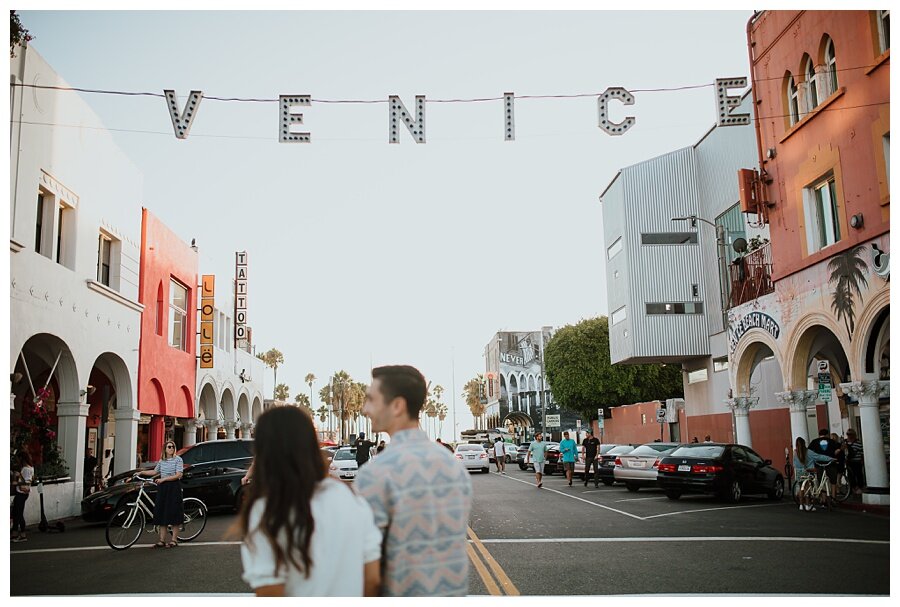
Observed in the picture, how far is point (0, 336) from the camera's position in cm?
974

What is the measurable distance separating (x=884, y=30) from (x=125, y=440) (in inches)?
838

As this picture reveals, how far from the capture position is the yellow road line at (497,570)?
7.95m

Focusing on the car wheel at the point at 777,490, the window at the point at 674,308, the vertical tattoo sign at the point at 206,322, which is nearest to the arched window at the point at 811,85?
the car wheel at the point at 777,490

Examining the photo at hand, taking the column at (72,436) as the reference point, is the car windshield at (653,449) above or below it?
below

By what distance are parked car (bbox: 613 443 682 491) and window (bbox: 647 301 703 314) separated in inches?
416

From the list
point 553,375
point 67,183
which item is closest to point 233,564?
point 67,183

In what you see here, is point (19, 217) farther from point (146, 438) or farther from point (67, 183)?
point (146, 438)

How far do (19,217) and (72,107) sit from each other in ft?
12.7

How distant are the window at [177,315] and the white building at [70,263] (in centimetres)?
466

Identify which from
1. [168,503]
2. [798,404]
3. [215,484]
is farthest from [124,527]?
[798,404]

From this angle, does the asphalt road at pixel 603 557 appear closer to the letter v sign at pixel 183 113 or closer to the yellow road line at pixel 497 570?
the yellow road line at pixel 497 570

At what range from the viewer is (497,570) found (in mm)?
9156

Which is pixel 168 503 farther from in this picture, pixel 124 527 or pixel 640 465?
pixel 640 465

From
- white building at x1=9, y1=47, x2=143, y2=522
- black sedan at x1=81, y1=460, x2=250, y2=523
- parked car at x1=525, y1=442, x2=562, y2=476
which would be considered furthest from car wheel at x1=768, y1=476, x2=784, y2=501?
white building at x1=9, y1=47, x2=143, y2=522
